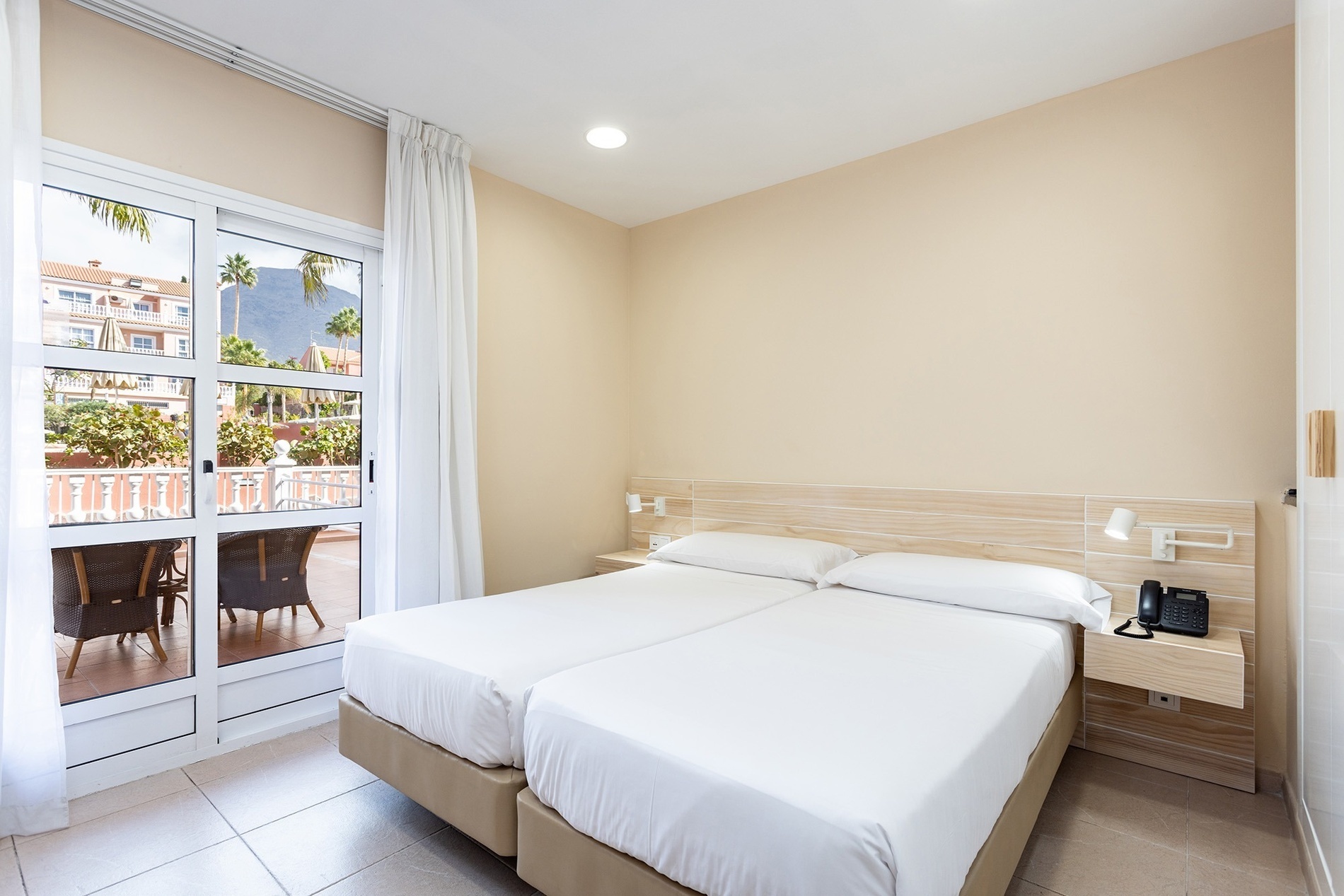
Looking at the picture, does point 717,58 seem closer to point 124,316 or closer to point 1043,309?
point 1043,309

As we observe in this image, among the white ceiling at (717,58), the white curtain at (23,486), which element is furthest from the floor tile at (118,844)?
the white ceiling at (717,58)

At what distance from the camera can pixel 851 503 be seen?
11.3 feet

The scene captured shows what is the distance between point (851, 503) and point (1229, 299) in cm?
174

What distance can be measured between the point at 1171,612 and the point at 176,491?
150 inches

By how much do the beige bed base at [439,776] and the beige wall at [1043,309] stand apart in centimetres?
236

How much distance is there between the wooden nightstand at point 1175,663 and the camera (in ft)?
7.01

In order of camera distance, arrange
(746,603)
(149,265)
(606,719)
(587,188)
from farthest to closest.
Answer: (587,188), (746,603), (149,265), (606,719)

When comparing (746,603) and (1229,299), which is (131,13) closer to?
(746,603)

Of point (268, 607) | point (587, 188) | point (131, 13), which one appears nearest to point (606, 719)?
point (268, 607)

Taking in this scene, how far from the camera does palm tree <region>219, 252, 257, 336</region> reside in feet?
9.03

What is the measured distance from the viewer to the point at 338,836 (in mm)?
2092

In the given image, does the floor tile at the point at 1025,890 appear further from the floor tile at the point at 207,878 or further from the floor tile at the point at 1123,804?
the floor tile at the point at 207,878

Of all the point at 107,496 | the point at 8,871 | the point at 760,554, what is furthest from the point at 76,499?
the point at 760,554

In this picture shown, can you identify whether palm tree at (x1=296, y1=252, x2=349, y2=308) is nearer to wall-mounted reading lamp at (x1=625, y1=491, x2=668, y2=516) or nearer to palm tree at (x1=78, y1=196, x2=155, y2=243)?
palm tree at (x1=78, y1=196, x2=155, y2=243)
